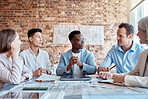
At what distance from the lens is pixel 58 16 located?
157 inches

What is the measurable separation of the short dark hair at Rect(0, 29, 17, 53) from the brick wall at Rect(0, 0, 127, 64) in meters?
2.51

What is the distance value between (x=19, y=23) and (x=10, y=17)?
0.29 m

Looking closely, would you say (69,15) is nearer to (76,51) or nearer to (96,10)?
(96,10)

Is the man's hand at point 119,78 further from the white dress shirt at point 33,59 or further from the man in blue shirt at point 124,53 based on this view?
the white dress shirt at point 33,59

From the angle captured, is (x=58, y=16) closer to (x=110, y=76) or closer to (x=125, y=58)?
(x=125, y=58)

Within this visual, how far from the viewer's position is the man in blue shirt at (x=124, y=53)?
2160 mm

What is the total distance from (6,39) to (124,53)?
163 cm

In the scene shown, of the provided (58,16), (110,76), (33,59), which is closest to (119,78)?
(110,76)

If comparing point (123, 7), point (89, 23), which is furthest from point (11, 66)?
point (123, 7)

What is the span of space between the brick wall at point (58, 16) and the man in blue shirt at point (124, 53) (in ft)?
5.63

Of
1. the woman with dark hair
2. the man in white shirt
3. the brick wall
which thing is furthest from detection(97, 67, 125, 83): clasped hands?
the brick wall

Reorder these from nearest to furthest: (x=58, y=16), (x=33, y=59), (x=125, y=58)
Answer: (x=125, y=58) < (x=33, y=59) < (x=58, y=16)

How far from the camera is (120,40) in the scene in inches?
88.7

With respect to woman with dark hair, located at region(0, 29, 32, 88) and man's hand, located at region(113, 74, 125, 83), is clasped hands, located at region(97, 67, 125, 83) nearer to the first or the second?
man's hand, located at region(113, 74, 125, 83)
